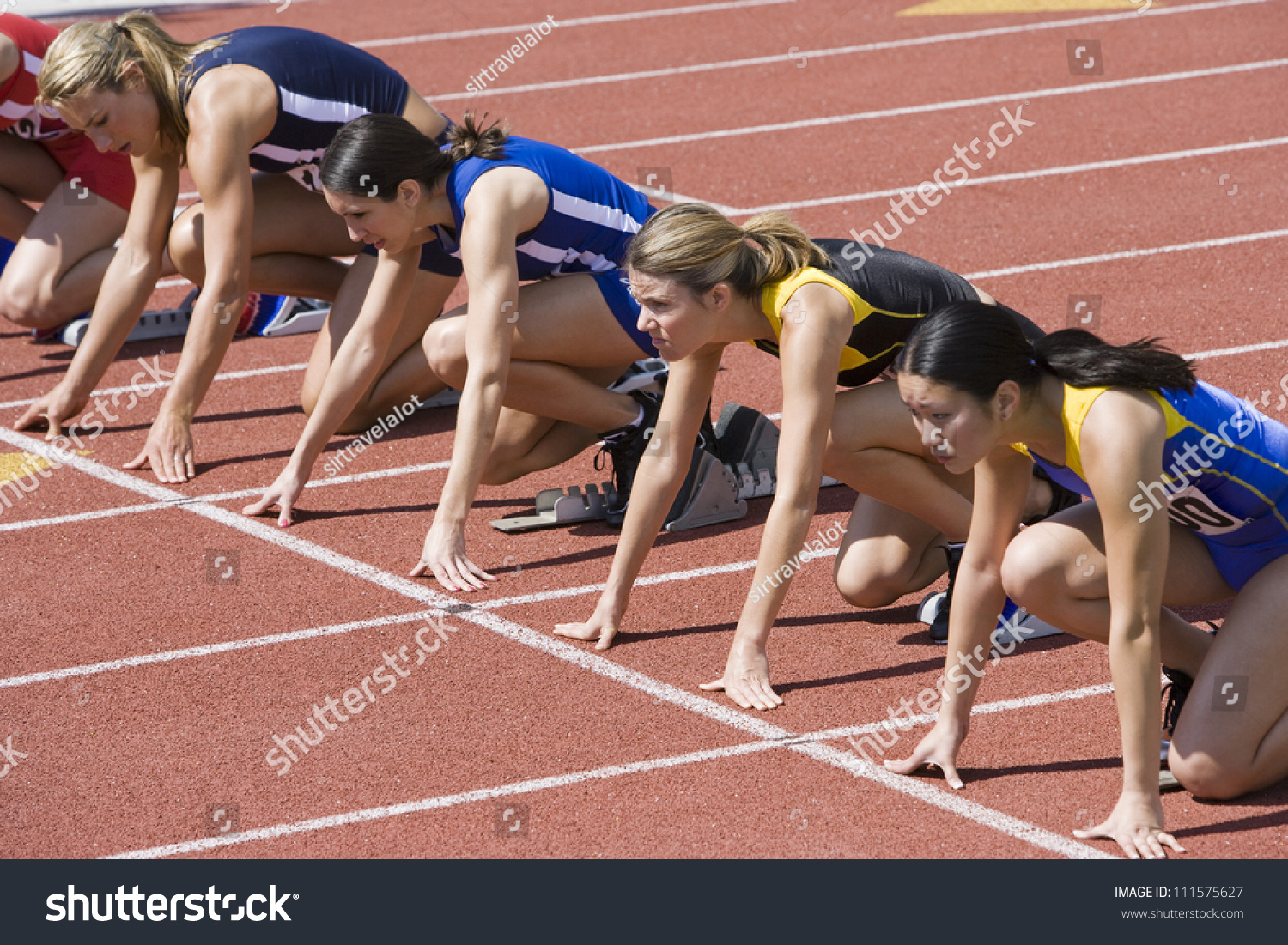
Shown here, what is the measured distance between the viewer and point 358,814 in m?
3.79

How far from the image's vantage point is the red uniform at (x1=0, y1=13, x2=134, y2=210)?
7066mm

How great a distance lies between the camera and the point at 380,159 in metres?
4.86

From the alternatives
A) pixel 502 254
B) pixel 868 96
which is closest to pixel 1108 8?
pixel 868 96

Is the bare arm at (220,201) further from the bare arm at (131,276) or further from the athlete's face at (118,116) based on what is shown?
the bare arm at (131,276)

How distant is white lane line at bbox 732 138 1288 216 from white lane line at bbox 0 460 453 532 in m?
3.64

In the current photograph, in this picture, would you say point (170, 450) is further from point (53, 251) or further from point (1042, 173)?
point (1042, 173)

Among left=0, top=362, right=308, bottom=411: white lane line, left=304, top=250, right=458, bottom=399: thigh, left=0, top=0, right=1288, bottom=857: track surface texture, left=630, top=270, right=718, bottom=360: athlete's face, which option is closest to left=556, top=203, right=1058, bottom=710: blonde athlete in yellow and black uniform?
left=630, top=270, right=718, bottom=360: athlete's face

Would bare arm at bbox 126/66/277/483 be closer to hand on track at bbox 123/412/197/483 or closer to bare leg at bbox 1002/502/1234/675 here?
hand on track at bbox 123/412/197/483

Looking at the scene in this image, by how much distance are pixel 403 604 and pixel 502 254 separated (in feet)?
3.77

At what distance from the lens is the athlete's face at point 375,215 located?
486 cm

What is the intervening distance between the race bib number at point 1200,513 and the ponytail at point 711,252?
118 centimetres

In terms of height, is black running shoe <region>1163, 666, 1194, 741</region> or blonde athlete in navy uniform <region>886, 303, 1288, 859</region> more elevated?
blonde athlete in navy uniform <region>886, 303, 1288, 859</region>

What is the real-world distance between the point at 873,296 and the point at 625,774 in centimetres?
148

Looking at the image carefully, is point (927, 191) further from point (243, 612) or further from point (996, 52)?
point (243, 612)
